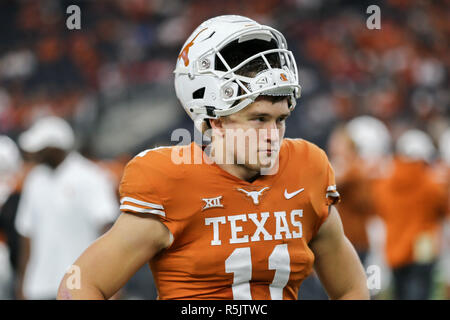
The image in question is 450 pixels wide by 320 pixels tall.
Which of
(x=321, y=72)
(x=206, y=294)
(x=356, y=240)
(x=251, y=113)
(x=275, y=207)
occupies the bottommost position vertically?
(x=356, y=240)

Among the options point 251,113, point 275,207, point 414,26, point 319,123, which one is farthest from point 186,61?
point 414,26

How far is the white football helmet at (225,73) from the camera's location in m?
2.16

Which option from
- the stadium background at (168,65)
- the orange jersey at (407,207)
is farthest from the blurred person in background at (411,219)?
the stadium background at (168,65)

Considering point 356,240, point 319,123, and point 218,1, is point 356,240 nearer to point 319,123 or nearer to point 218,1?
point 319,123

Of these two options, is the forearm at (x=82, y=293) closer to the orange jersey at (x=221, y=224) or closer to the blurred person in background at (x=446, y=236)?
the orange jersey at (x=221, y=224)

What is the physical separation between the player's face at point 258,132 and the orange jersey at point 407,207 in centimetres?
443

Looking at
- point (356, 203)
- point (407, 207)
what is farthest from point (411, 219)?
point (356, 203)

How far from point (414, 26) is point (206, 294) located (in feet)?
39.1

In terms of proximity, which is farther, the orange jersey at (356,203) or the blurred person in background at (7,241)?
the orange jersey at (356,203)

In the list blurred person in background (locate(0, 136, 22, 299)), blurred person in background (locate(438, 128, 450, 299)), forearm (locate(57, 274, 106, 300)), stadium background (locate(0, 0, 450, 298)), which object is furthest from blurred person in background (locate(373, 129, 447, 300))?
forearm (locate(57, 274, 106, 300))

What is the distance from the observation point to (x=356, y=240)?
18.7 ft

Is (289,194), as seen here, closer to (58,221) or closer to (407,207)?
(58,221)

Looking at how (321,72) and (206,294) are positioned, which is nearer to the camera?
(206,294)

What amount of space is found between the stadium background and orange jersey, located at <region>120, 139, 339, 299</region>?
27.1ft
